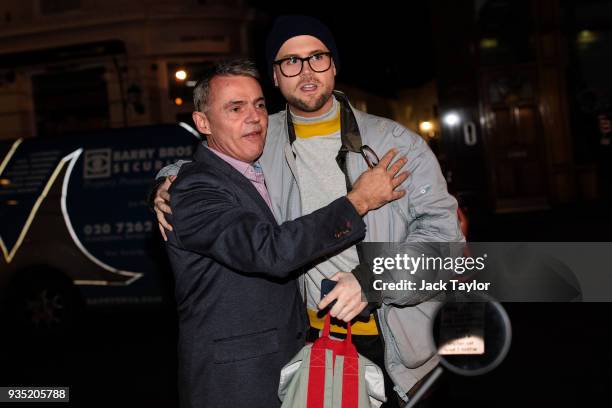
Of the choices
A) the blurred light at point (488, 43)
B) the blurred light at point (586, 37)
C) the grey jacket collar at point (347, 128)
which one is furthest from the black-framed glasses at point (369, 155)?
the blurred light at point (586, 37)

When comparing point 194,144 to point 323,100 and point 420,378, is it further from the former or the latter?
point 420,378

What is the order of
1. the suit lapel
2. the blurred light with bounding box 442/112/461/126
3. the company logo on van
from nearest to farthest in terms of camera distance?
the suit lapel < the company logo on van < the blurred light with bounding box 442/112/461/126

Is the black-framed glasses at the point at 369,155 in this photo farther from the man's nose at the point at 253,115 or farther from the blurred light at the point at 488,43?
the blurred light at the point at 488,43

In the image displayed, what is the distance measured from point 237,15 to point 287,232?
1539 cm

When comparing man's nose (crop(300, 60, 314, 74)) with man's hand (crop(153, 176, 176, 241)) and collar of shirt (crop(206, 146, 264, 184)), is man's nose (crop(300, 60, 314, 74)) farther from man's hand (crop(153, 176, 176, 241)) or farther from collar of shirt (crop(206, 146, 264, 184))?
man's hand (crop(153, 176, 176, 241))

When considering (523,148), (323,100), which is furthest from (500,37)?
(323,100)

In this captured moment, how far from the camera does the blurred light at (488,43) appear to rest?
600 inches

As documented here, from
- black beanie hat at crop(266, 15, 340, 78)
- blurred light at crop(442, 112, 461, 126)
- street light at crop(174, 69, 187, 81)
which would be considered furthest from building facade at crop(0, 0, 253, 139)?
black beanie hat at crop(266, 15, 340, 78)

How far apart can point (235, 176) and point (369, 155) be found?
51 centimetres

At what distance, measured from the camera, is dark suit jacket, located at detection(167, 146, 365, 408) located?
79.7 inches

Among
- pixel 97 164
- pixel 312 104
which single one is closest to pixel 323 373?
pixel 312 104

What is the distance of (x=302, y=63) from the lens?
2.54m

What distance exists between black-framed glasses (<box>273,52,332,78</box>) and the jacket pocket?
1.02 metres

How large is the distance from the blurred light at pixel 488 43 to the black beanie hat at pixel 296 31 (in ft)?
44.7
